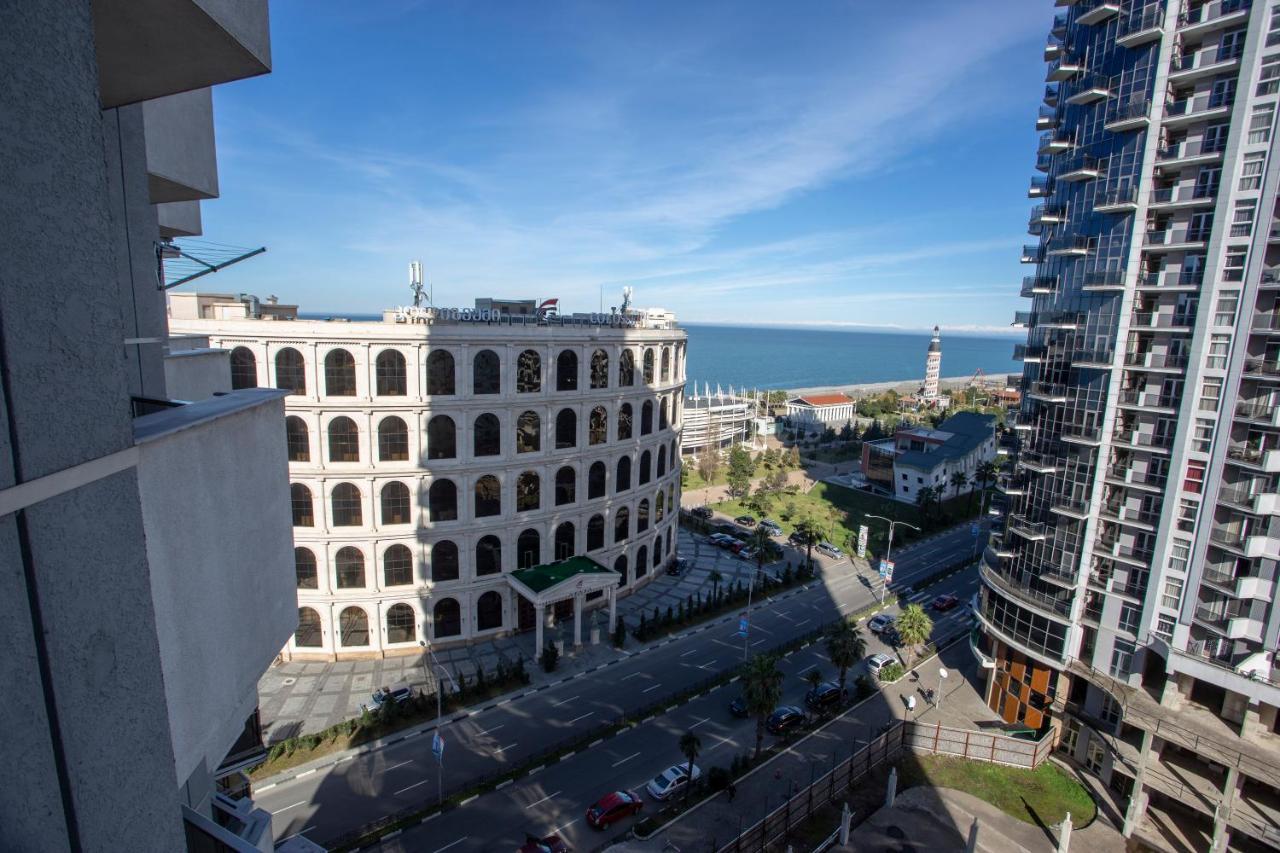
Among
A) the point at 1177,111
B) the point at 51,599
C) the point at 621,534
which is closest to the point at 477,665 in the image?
the point at 621,534

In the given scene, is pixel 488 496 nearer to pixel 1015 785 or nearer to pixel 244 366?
pixel 244 366

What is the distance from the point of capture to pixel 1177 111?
34906 millimetres

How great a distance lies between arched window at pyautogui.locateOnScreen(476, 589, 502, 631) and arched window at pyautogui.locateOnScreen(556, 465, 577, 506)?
8.94 metres

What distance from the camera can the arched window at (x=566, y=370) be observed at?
50781 mm

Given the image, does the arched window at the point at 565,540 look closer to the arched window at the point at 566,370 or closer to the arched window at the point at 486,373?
the arched window at the point at 566,370

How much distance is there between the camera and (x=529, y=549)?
171 feet

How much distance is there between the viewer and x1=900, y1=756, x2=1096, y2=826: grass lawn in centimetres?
3578

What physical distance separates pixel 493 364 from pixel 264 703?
87.7 ft

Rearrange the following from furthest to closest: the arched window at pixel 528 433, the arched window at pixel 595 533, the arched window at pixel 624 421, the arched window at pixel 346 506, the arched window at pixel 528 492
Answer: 1. the arched window at pixel 624 421
2. the arched window at pixel 595 533
3. the arched window at pixel 528 492
4. the arched window at pixel 528 433
5. the arched window at pixel 346 506

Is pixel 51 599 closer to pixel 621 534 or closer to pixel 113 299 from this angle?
pixel 113 299

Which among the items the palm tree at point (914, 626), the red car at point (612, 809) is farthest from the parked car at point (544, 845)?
A: the palm tree at point (914, 626)

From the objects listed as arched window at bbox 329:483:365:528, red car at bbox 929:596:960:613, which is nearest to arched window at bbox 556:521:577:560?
arched window at bbox 329:483:365:528

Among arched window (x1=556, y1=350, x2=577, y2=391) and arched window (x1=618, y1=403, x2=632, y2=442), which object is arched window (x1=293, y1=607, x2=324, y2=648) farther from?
arched window (x1=618, y1=403, x2=632, y2=442)

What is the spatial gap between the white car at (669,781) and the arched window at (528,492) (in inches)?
897
